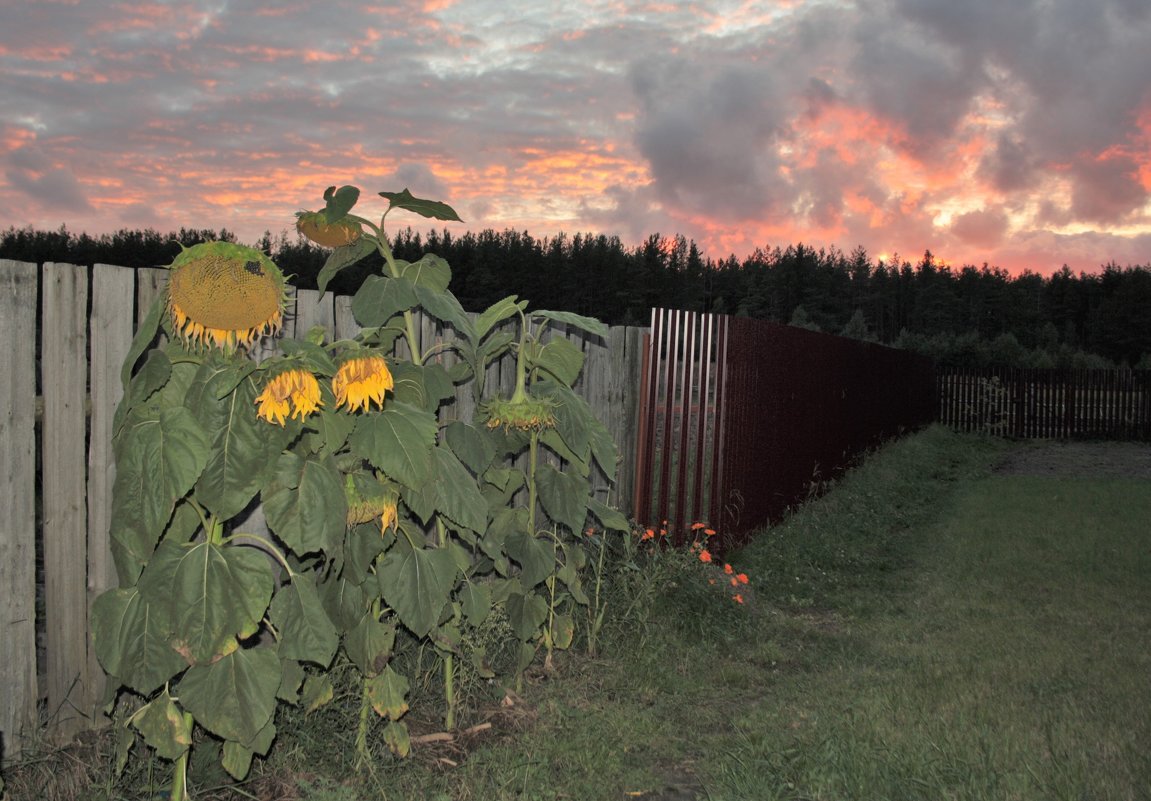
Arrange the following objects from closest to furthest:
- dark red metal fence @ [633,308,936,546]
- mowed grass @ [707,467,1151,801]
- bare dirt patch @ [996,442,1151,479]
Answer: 1. mowed grass @ [707,467,1151,801]
2. dark red metal fence @ [633,308,936,546]
3. bare dirt patch @ [996,442,1151,479]

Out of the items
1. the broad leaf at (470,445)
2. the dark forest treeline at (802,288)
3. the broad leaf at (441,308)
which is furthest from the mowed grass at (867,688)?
the dark forest treeline at (802,288)

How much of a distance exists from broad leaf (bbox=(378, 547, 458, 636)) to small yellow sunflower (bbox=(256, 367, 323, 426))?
68cm

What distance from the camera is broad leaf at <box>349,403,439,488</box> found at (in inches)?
97.6

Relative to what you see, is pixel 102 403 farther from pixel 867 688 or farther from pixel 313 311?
pixel 867 688

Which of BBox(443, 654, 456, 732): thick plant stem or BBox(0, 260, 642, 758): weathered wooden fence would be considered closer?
BBox(0, 260, 642, 758): weathered wooden fence

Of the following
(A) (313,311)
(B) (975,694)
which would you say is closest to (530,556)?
(A) (313,311)

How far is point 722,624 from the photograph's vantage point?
5.06 m

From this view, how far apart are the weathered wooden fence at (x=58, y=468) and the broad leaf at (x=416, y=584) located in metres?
1.03

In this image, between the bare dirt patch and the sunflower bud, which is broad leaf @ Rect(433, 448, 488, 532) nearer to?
the sunflower bud

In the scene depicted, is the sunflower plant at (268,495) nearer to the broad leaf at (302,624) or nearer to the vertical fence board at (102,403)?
the broad leaf at (302,624)

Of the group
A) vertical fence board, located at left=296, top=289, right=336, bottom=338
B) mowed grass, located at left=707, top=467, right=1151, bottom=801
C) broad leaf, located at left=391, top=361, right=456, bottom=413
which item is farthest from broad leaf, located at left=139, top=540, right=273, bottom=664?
mowed grass, located at left=707, top=467, right=1151, bottom=801

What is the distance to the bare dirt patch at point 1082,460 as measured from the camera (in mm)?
14703

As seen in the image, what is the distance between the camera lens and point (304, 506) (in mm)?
2352

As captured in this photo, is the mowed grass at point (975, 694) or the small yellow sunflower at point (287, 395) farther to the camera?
the mowed grass at point (975, 694)
